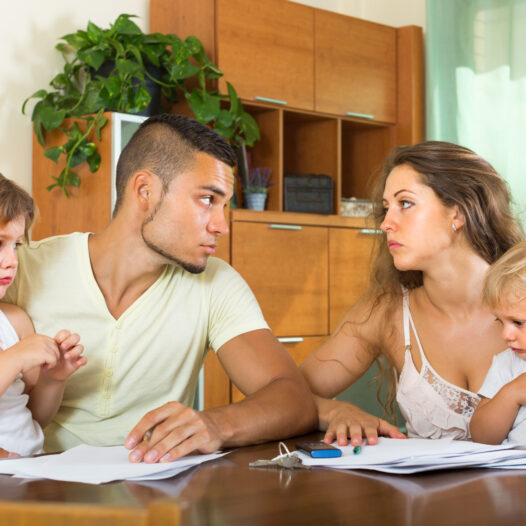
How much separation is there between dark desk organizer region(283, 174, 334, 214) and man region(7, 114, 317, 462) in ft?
6.49

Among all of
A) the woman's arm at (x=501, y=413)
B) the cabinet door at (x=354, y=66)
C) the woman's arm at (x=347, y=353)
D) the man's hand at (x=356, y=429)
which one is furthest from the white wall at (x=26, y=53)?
the woman's arm at (x=501, y=413)

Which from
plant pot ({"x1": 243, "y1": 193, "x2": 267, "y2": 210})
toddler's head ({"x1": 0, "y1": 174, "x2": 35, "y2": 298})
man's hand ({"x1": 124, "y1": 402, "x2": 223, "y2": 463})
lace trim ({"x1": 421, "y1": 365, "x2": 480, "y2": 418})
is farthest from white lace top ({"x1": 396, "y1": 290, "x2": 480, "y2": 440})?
plant pot ({"x1": 243, "y1": 193, "x2": 267, "y2": 210})

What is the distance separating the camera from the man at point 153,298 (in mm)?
1544

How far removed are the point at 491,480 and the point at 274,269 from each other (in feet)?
8.86

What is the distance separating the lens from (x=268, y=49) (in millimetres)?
3650

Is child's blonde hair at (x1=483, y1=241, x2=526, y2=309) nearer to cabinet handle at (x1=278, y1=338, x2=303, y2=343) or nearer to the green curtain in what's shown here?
cabinet handle at (x1=278, y1=338, x2=303, y2=343)

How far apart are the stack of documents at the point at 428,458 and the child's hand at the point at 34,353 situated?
0.41 m

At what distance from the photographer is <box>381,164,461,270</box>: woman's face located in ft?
5.49

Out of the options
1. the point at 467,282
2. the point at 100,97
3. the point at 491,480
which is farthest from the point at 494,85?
the point at 491,480

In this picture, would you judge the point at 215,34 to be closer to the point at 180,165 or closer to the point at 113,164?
the point at 113,164

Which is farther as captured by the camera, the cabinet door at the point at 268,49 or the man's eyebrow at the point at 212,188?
the cabinet door at the point at 268,49

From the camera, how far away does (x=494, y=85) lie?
3.86 metres

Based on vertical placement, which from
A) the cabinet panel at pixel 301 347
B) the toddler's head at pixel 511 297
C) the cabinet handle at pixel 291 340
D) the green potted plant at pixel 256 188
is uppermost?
the green potted plant at pixel 256 188

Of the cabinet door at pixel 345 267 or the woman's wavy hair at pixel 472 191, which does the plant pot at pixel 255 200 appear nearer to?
the cabinet door at pixel 345 267
